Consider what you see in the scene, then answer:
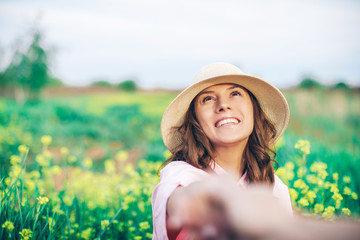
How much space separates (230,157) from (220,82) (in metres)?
0.45

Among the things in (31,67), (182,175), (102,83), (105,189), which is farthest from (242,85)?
(102,83)

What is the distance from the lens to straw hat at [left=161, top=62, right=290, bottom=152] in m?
1.53

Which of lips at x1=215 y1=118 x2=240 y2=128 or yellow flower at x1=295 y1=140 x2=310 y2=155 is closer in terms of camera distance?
lips at x1=215 y1=118 x2=240 y2=128

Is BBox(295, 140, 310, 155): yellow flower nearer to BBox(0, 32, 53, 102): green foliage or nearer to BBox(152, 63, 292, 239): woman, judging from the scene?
BBox(152, 63, 292, 239): woman

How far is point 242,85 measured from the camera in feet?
5.48

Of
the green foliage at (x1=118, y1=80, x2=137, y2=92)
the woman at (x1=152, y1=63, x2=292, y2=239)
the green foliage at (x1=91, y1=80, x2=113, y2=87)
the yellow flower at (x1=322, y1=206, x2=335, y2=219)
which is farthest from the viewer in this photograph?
the green foliage at (x1=118, y1=80, x2=137, y2=92)

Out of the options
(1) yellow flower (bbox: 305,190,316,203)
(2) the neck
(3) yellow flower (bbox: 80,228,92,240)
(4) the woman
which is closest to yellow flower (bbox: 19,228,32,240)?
(3) yellow flower (bbox: 80,228,92,240)

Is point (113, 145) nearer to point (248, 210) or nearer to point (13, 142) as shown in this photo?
point (13, 142)

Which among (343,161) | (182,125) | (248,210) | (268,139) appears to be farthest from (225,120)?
(343,161)

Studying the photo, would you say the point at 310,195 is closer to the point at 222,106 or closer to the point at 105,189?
the point at 222,106

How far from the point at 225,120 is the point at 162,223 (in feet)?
2.19

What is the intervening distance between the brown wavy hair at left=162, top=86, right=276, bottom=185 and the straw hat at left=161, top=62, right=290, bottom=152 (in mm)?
42

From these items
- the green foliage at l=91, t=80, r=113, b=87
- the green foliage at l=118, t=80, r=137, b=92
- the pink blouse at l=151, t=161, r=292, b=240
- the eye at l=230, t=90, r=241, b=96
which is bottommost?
the green foliage at l=118, t=80, r=137, b=92

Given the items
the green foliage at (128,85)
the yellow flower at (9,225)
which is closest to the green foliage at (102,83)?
the green foliage at (128,85)
